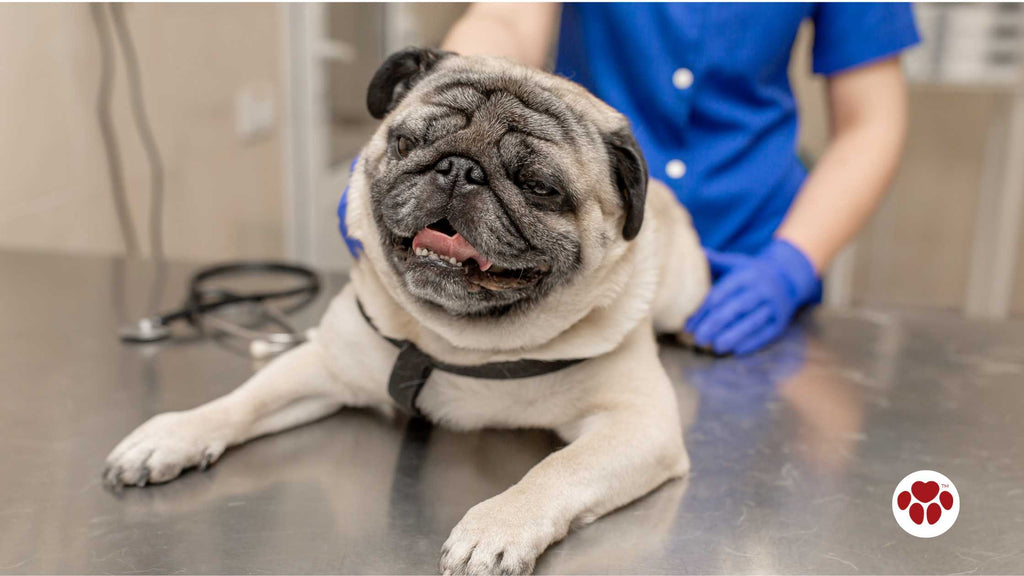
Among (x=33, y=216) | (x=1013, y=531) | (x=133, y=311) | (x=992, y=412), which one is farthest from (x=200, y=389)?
(x=992, y=412)

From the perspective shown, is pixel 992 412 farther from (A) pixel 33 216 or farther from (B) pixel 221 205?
(B) pixel 221 205

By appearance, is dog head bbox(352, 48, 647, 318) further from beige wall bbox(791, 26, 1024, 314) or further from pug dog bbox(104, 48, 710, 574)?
beige wall bbox(791, 26, 1024, 314)

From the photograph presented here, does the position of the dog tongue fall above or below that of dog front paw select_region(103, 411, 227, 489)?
above

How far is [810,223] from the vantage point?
5.66 feet

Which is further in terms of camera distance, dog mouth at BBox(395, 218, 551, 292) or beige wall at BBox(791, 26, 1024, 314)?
beige wall at BBox(791, 26, 1024, 314)

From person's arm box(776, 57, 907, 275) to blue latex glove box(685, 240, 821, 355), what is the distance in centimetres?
7

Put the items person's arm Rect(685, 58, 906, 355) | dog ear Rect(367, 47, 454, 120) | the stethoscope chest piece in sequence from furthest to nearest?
1. person's arm Rect(685, 58, 906, 355)
2. the stethoscope chest piece
3. dog ear Rect(367, 47, 454, 120)

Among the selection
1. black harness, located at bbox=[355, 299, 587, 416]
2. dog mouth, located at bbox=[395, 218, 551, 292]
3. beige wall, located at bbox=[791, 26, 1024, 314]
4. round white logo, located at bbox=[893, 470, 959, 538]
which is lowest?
beige wall, located at bbox=[791, 26, 1024, 314]

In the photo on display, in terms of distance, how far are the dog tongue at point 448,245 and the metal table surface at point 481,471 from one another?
0.85 feet

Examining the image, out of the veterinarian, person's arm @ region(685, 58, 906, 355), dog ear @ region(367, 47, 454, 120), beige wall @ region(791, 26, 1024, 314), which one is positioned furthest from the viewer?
beige wall @ region(791, 26, 1024, 314)

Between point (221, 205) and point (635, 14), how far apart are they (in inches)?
55.1

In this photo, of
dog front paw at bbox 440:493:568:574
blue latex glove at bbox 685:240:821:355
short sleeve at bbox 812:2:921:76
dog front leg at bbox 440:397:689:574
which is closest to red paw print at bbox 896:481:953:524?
dog front leg at bbox 440:397:689:574

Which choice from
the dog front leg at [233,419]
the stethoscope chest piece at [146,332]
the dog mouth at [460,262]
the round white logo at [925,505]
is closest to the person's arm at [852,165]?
the round white logo at [925,505]

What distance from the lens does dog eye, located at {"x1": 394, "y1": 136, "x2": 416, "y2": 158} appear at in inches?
A: 40.4
